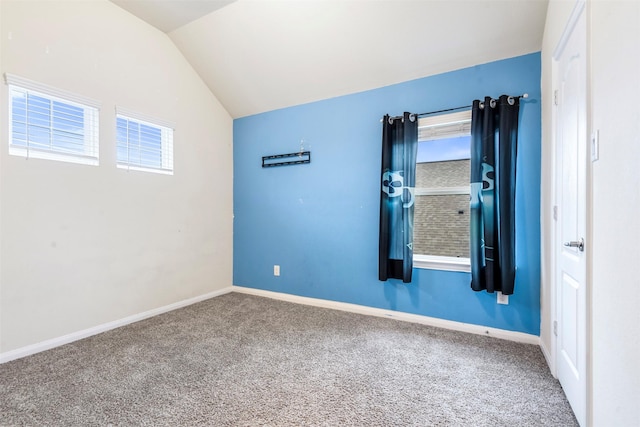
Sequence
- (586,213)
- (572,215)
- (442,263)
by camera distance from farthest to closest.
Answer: (442,263), (572,215), (586,213)

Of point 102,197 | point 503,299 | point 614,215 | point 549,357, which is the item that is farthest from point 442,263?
point 102,197

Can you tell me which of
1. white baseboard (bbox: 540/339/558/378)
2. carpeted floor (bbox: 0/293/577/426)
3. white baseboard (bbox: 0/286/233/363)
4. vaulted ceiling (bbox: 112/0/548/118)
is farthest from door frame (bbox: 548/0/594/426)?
white baseboard (bbox: 0/286/233/363)

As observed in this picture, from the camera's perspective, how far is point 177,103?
3.17 m

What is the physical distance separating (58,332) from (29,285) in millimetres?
445

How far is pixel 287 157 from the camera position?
3496 millimetres

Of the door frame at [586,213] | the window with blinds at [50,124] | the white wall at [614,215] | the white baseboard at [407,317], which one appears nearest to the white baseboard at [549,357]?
the door frame at [586,213]

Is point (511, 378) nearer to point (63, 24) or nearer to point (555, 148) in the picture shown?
point (555, 148)

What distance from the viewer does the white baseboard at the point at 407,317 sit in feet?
7.68

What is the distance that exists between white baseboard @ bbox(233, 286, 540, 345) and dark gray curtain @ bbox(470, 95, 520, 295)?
1.32ft

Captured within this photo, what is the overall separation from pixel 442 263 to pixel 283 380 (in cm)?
171

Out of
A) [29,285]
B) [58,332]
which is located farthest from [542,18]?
[58,332]

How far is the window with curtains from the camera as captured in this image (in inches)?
105

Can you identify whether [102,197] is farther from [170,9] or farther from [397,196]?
[397,196]

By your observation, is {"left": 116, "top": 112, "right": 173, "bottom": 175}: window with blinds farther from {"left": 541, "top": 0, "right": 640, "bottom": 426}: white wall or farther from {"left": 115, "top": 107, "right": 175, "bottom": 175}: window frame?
{"left": 541, "top": 0, "right": 640, "bottom": 426}: white wall
